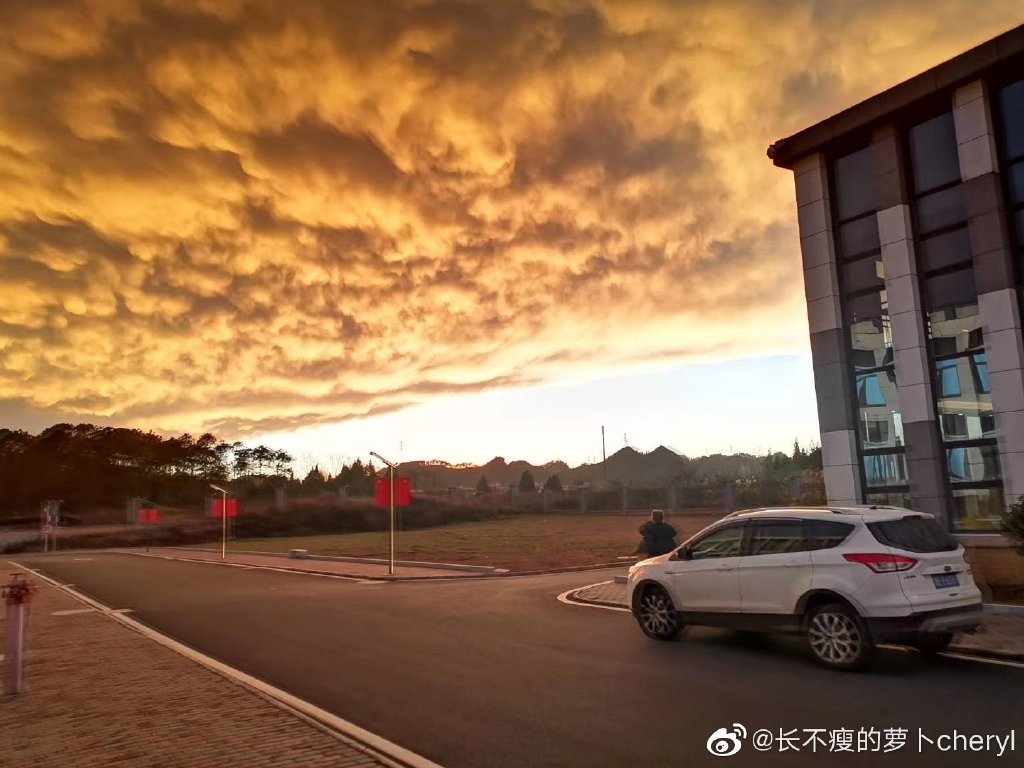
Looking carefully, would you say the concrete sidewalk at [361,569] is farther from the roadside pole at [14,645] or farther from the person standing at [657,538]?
the roadside pole at [14,645]

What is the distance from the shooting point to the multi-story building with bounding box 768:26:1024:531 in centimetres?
1523

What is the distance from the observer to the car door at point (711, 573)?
982 cm

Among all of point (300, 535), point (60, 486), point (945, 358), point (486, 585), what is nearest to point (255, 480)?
point (60, 486)

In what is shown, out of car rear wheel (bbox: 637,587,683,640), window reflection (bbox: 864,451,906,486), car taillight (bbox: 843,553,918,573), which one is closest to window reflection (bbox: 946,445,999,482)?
window reflection (bbox: 864,451,906,486)

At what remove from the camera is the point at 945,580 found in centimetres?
846

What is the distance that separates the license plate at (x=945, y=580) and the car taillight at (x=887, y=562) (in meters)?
0.35

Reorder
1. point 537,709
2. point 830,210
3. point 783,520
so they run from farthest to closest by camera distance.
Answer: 1. point 830,210
2. point 783,520
3. point 537,709

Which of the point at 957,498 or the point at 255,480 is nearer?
the point at 957,498

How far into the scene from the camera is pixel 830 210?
1833cm

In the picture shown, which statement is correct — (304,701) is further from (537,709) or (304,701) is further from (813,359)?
(813,359)

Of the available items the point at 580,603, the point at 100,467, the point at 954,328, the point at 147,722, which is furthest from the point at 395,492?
the point at 100,467

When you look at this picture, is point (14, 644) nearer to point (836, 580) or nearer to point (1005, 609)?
point (836, 580)

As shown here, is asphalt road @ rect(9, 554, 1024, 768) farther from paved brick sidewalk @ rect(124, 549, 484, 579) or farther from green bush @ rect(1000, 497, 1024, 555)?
paved brick sidewalk @ rect(124, 549, 484, 579)

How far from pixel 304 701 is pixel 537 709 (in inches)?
96.1
